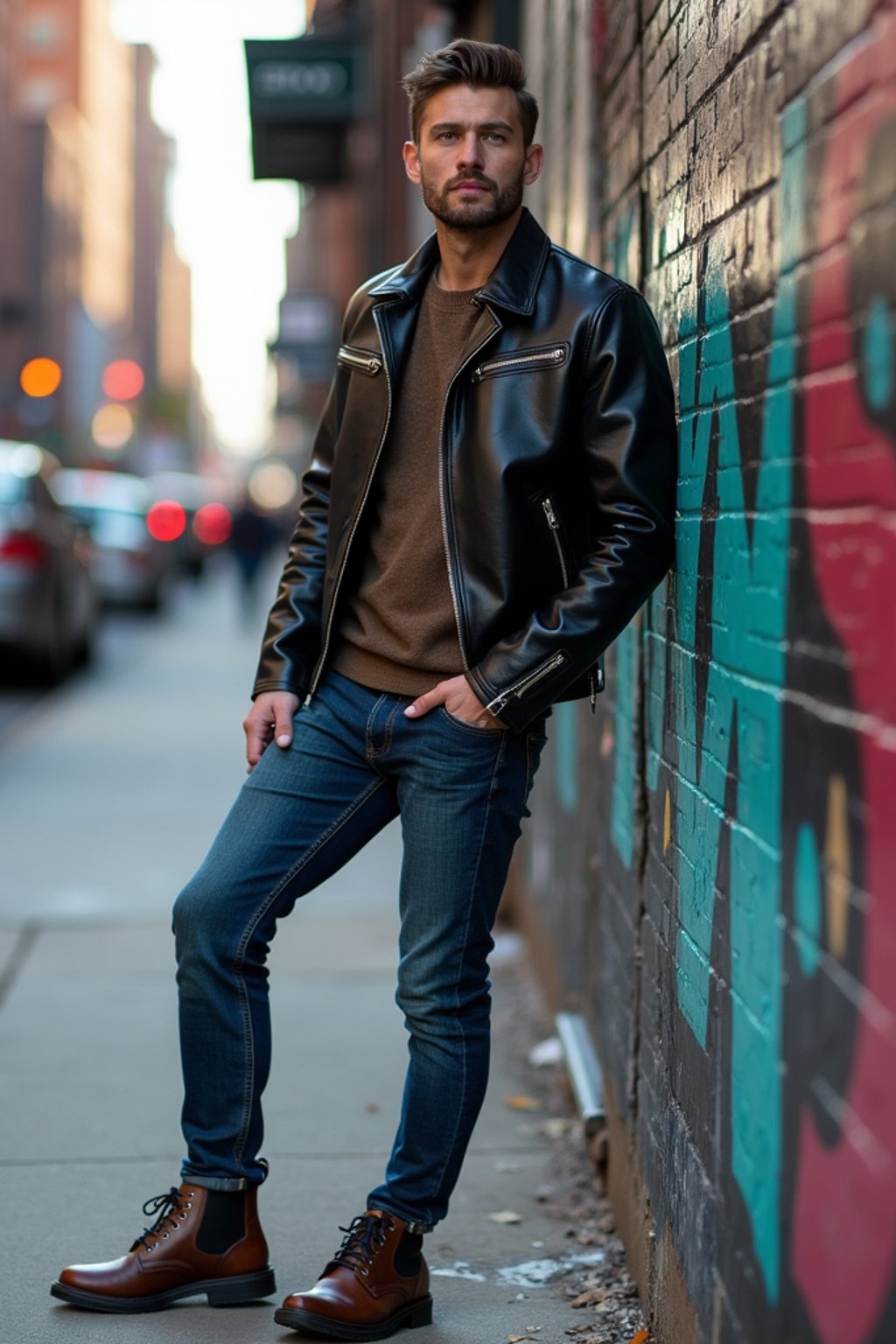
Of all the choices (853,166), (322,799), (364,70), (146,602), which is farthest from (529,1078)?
(146,602)

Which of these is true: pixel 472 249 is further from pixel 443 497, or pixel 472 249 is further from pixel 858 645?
pixel 858 645

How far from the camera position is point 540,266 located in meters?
3.41

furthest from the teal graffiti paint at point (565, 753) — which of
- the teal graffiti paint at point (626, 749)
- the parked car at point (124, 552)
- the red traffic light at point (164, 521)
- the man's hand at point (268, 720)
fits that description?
the red traffic light at point (164, 521)

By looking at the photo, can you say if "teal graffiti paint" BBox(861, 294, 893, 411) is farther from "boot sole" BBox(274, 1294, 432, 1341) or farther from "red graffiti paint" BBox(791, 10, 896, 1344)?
"boot sole" BBox(274, 1294, 432, 1341)

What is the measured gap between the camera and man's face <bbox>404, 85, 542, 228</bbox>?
→ 11.0 ft

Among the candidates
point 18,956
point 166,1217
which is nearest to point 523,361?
point 166,1217

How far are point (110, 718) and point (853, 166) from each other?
42.1 ft

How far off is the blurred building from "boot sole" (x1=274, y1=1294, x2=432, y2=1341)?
4542 cm

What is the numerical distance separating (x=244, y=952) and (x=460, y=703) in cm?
62

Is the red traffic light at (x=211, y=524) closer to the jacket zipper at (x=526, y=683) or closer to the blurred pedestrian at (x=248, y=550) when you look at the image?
the blurred pedestrian at (x=248, y=550)

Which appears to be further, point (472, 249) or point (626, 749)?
point (626, 749)

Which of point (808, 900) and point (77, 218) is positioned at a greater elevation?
→ point (77, 218)

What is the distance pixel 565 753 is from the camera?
18.7 ft

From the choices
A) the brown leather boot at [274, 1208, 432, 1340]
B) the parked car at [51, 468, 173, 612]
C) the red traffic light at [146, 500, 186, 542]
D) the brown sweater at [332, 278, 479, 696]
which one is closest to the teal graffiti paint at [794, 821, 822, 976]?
the brown sweater at [332, 278, 479, 696]
